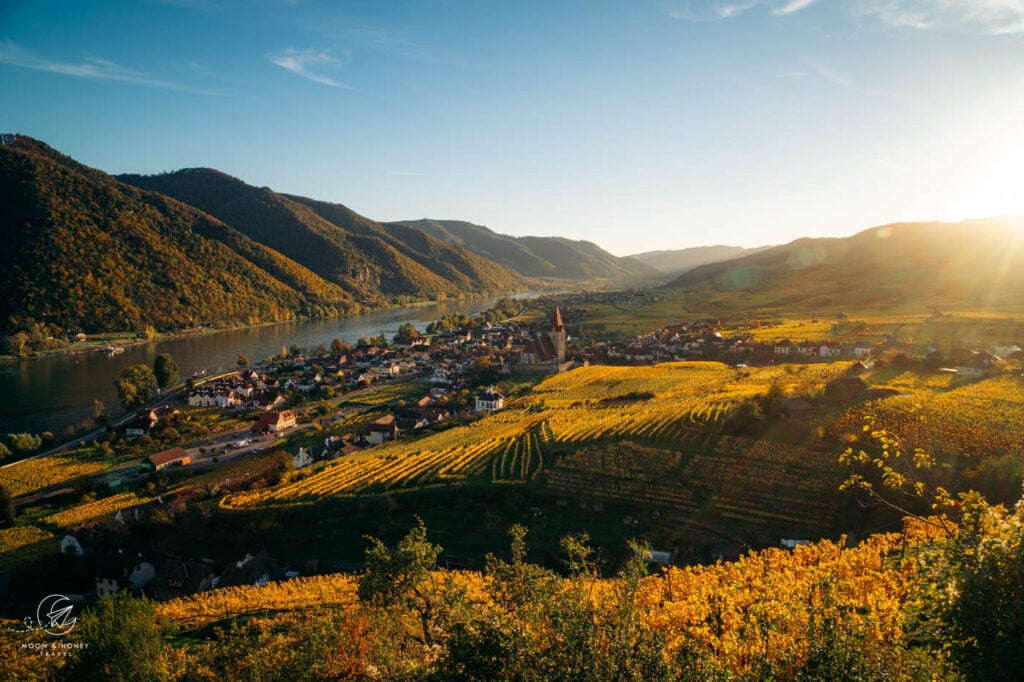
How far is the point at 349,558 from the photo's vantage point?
24.2m

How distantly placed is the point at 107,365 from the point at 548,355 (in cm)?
6378

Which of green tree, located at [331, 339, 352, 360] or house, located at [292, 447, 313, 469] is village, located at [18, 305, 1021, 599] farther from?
green tree, located at [331, 339, 352, 360]

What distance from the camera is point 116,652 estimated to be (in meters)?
12.0

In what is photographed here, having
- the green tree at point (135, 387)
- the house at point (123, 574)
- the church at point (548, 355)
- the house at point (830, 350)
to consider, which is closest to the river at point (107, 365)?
the green tree at point (135, 387)

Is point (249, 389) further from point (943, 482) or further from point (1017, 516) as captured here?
point (1017, 516)

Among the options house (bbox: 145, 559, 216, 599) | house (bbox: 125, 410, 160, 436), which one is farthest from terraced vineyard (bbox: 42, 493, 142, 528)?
house (bbox: 125, 410, 160, 436)

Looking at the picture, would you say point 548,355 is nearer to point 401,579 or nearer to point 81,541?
point 81,541

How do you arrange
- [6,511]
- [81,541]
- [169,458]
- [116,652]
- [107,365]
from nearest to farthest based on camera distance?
[116,652] → [81,541] → [6,511] → [169,458] → [107,365]

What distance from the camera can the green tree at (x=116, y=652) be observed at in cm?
1157

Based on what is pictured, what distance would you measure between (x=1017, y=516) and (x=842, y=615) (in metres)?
3.21

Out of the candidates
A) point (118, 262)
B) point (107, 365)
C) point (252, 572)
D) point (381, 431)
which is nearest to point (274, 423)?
point (381, 431)

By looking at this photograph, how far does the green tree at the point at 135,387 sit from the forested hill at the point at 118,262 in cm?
5211

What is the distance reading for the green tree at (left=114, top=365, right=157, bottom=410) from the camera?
54.1 meters

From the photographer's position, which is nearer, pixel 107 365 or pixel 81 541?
pixel 81 541
